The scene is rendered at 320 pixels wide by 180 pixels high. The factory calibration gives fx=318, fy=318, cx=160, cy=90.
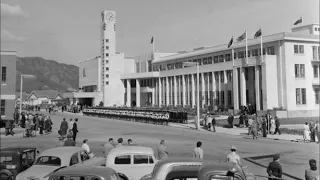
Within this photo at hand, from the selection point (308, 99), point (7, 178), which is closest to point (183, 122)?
point (308, 99)

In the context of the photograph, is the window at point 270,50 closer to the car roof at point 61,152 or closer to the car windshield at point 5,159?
the car roof at point 61,152

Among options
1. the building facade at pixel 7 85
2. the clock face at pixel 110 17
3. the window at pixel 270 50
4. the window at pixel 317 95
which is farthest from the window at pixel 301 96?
the clock face at pixel 110 17

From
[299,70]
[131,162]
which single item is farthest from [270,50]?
[131,162]

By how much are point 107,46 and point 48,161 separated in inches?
3248

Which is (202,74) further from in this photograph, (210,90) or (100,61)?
(100,61)

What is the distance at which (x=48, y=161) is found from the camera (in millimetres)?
10711

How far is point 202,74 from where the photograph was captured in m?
65.7

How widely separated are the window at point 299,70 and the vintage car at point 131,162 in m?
45.5

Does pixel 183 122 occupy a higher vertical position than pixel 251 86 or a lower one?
lower

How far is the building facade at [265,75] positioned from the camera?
49.7 metres

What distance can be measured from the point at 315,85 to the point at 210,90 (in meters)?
19.7

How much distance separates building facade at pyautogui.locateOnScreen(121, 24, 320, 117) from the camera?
163ft

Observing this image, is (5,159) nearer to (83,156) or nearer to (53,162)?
(53,162)

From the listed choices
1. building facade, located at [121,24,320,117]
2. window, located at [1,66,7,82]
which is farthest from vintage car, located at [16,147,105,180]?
building facade, located at [121,24,320,117]
